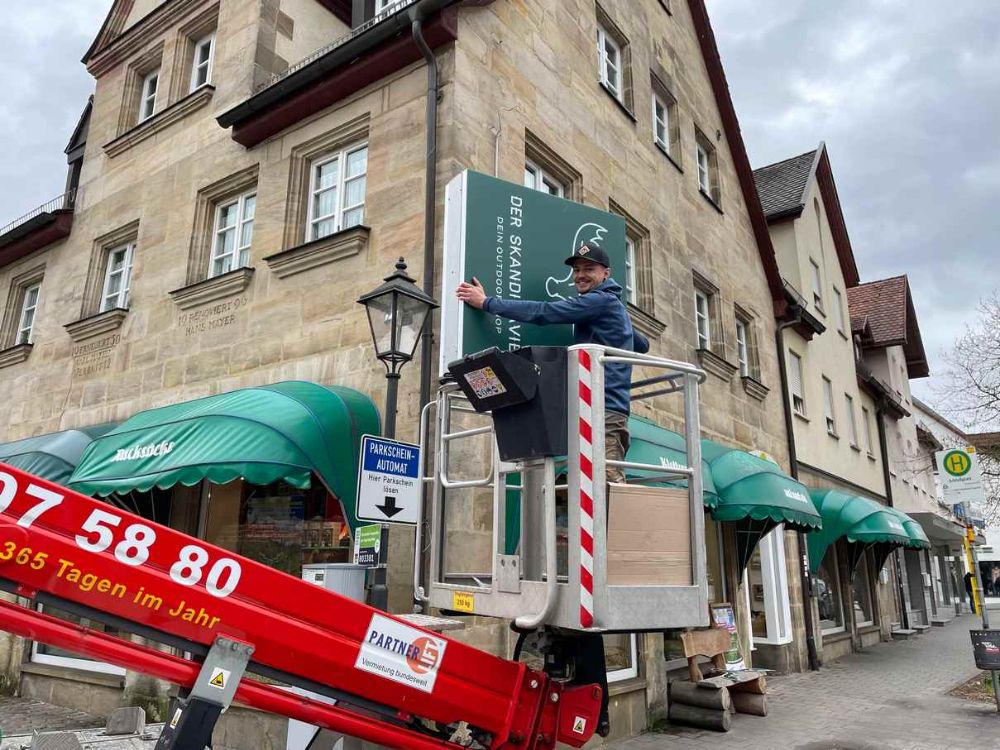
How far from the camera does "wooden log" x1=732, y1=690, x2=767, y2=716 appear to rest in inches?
372

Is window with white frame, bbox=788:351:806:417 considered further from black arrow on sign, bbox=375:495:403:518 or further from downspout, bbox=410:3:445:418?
black arrow on sign, bbox=375:495:403:518

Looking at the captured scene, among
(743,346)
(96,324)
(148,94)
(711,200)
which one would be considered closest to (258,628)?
(96,324)

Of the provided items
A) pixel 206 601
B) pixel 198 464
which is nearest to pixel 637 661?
pixel 198 464

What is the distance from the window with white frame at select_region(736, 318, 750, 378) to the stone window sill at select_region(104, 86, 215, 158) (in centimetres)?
984

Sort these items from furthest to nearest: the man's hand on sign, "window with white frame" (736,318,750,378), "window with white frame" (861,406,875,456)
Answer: "window with white frame" (861,406,875,456)
"window with white frame" (736,318,750,378)
the man's hand on sign

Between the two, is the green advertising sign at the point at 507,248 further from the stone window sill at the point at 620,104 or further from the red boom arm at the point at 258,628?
the stone window sill at the point at 620,104

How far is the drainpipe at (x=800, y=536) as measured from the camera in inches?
552

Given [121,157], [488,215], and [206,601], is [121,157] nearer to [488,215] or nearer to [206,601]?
[488,215]

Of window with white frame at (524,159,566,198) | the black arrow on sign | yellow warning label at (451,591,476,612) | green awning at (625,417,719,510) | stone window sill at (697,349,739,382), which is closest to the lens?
yellow warning label at (451,591,476,612)

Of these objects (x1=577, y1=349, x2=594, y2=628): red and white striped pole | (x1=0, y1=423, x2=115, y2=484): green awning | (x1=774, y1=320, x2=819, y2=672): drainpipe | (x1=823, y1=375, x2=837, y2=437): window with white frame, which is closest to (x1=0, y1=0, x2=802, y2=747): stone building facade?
(x1=774, y1=320, x2=819, y2=672): drainpipe

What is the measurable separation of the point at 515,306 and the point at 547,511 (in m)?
1.43

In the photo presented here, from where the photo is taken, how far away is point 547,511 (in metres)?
3.16

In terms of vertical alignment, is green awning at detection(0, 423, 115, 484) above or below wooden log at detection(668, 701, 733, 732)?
above

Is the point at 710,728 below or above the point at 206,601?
below
